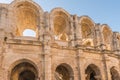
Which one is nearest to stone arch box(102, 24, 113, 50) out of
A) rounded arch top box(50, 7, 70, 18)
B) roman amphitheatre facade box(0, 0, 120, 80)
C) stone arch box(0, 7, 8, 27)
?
roman amphitheatre facade box(0, 0, 120, 80)

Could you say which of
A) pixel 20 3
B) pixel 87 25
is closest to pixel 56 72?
pixel 87 25

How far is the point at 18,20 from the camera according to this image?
21.7 meters

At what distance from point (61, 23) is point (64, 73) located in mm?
5121

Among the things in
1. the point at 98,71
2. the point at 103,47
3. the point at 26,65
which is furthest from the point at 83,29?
the point at 26,65

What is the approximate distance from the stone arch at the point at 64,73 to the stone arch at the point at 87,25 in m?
4.57

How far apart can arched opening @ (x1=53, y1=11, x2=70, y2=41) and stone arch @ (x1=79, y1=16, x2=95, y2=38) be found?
1.39 meters

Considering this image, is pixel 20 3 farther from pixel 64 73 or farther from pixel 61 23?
pixel 64 73

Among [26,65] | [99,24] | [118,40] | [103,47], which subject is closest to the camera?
[26,65]

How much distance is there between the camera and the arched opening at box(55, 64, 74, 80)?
1881 cm

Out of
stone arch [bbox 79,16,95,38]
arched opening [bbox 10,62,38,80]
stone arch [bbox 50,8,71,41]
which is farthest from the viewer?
stone arch [bbox 79,16,95,38]

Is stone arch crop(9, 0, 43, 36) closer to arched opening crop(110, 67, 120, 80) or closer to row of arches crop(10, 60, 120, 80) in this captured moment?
row of arches crop(10, 60, 120, 80)

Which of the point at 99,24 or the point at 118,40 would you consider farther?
the point at 118,40

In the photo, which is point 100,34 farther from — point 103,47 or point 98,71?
point 98,71

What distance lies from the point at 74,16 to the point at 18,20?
5290 mm
